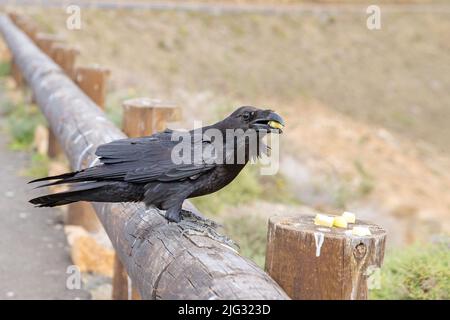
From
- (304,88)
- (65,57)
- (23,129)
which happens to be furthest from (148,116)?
(304,88)

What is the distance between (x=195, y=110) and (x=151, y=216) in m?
13.6

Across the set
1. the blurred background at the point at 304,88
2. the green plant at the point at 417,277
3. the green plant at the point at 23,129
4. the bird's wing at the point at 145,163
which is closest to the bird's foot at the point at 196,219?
the bird's wing at the point at 145,163

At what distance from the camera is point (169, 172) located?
2.89 meters

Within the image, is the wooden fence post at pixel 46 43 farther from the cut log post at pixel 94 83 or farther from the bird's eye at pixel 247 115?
the bird's eye at pixel 247 115

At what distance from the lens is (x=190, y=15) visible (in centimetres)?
3111

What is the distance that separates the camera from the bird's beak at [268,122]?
9.11ft

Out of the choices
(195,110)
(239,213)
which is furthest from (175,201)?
(195,110)

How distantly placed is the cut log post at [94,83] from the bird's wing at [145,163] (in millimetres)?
3445

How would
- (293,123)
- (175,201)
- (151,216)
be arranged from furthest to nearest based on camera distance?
(293,123) < (151,216) < (175,201)

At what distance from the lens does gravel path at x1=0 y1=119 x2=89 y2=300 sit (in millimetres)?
4680

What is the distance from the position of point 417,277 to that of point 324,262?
6.45 ft

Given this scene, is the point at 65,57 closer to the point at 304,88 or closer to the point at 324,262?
the point at 324,262
